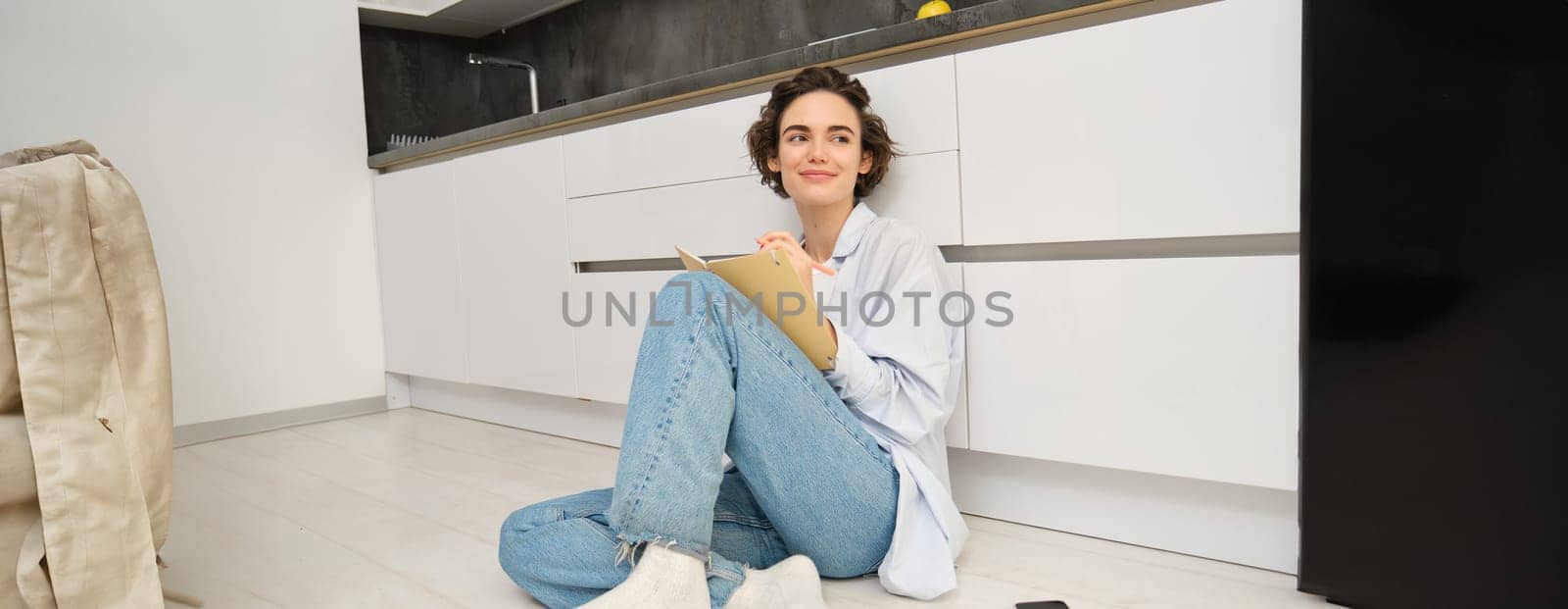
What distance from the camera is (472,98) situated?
388 centimetres

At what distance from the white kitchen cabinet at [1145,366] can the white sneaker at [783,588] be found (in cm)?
53

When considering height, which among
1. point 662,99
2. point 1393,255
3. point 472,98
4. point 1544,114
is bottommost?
point 1393,255

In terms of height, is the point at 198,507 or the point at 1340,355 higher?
the point at 1340,355

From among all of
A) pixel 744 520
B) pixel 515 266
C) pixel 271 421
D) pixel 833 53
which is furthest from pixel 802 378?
pixel 271 421

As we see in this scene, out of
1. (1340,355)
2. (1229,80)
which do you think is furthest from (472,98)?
(1340,355)

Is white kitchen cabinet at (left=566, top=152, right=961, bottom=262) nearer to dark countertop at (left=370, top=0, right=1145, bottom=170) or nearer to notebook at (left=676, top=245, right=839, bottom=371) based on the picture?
dark countertop at (left=370, top=0, right=1145, bottom=170)

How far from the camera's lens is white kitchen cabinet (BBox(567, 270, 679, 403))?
7.86ft

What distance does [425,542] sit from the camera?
70.6 inches

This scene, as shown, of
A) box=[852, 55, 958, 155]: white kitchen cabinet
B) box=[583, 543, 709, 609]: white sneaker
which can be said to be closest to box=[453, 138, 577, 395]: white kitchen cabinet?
box=[852, 55, 958, 155]: white kitchen cabinet

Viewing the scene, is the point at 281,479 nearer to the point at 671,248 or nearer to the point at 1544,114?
the point at 671,248

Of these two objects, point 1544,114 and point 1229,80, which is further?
point 1229,80

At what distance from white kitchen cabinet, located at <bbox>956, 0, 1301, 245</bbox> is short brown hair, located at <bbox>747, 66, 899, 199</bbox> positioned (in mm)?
151

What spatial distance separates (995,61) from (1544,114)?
2.56 ft

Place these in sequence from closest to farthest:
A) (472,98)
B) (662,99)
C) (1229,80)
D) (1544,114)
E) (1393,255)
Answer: (1544,114)
(1393,255)
(1229,80)
(662,99)
(472,98)
